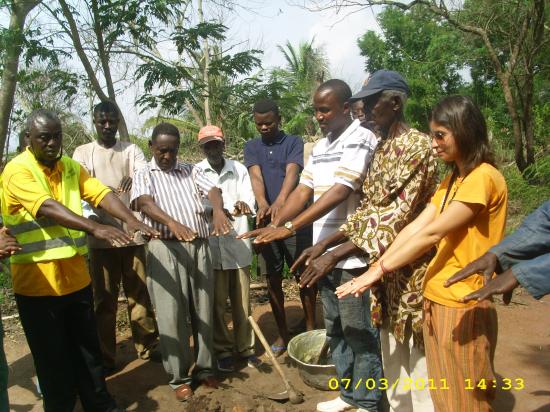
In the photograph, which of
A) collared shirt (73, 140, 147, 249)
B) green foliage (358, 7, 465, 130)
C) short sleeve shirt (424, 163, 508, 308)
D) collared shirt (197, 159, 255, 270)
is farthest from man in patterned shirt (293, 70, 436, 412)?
green foliage (358, 7, 465, 130)

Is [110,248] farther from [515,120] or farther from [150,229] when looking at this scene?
[515,120]

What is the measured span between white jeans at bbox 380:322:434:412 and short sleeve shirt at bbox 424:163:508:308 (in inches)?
22.6

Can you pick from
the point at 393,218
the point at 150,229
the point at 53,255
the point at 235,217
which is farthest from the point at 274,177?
the point at 53,255

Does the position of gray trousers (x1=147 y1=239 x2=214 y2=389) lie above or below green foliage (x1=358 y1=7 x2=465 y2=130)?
below

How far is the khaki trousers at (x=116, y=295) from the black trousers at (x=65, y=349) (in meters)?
0.76

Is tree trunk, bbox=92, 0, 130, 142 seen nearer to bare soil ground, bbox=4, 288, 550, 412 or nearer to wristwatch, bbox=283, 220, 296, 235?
bare soil ground, bbox=4, 288, 550, 412

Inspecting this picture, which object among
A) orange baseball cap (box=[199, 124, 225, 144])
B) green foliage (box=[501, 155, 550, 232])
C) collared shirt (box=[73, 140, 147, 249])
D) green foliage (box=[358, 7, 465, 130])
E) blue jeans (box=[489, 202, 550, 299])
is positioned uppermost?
green foliage (box=[358, 7, 465, 130])

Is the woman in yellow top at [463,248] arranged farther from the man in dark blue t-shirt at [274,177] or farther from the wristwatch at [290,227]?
the man in dark blue t-shirt at [274,177]

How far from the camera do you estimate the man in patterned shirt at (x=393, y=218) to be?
243 centimetres

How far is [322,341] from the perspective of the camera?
396cm

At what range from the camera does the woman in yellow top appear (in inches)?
77.5

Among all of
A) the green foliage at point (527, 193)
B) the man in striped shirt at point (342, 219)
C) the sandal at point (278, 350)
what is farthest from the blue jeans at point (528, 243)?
the green foliage at point (527, 193)

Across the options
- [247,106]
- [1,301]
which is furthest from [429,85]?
[1,301]

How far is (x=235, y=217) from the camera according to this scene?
407cm
